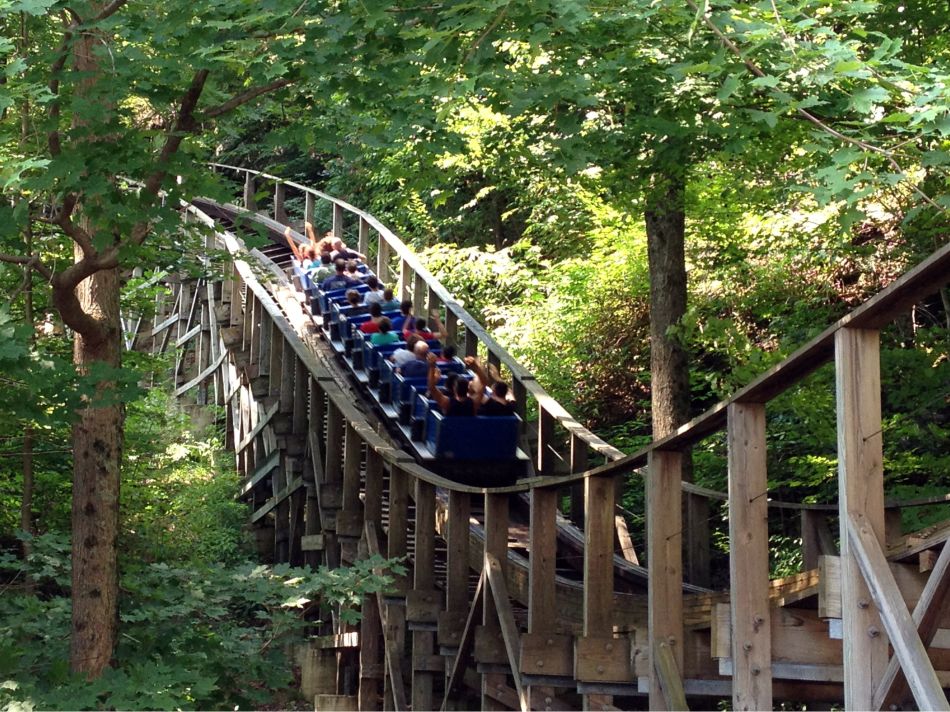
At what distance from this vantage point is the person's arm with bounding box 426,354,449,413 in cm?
1334

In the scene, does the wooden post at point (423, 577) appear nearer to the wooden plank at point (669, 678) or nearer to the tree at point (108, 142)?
the tree at point (108, 142)

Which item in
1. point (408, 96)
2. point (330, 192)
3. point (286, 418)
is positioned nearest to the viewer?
point (408, 96)

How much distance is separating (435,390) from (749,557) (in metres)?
8.20

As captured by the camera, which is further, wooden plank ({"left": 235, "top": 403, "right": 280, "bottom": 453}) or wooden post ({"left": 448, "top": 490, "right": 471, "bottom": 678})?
wooden plank ({"left": 235, "top": 403, "right": 280, "bottom": 453})

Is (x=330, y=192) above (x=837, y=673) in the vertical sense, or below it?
above

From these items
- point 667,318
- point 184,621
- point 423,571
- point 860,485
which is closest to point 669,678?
point 860,485

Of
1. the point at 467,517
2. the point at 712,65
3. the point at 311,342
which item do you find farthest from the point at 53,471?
the point at 311,342

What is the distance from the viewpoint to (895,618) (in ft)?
14.1

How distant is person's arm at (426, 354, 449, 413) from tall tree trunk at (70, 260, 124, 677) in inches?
238

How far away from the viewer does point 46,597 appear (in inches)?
404

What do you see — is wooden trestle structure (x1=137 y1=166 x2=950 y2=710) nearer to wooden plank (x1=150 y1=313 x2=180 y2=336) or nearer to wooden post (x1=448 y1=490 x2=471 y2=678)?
wooden post (x1=448 y1=490 x2=471 y2=678)

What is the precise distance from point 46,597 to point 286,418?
5.25 meters

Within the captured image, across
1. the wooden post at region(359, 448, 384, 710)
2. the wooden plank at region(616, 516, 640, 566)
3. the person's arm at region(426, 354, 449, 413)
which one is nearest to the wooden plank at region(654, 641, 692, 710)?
the wooden plank at region(616, 516, 640, 566)

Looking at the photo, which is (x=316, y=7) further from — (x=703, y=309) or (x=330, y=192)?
(x=330, y=192)
